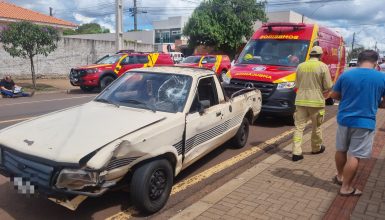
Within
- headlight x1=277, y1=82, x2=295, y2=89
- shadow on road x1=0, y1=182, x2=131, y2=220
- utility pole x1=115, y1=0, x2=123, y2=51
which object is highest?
utility pole x1=115, y1=0, x2=123, y2=51

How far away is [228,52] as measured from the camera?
3962cm

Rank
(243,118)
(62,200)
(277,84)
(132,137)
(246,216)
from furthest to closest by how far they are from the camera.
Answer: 1. (277,84)
2. (243,118)
3. (246,216)
4. (132,137)
5. (62,200)

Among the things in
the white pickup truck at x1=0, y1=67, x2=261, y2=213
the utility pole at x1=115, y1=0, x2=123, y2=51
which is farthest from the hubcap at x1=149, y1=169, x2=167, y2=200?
the utility pole at x1=115, y1=0, x2=123, y2=51

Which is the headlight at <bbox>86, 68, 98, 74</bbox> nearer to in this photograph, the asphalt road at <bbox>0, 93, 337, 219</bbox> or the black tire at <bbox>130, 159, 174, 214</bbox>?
the asphalt road at <bbox>0, 93, 337, 219</bbox>

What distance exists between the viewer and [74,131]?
13.0 feet

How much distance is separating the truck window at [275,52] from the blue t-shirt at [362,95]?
4812 millimetres

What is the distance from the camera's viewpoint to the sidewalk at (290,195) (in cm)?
405

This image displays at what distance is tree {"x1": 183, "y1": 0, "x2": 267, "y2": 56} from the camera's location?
3728 centimetres

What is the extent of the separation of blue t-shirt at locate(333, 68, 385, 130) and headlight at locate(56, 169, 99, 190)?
9.66 feet

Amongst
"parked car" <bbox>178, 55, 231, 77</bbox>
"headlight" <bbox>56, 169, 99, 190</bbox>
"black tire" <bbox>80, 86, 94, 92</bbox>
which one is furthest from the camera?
"parked car" <bbox>178, 55, 231, 77</bbox>

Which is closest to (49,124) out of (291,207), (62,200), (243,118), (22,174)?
(22,174)

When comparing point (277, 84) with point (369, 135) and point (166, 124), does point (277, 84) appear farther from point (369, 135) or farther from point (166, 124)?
point (166, 124)

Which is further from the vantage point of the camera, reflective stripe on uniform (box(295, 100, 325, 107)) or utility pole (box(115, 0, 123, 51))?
utility pole (box(115, 0, 123, 51))

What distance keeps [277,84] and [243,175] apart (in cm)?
363
